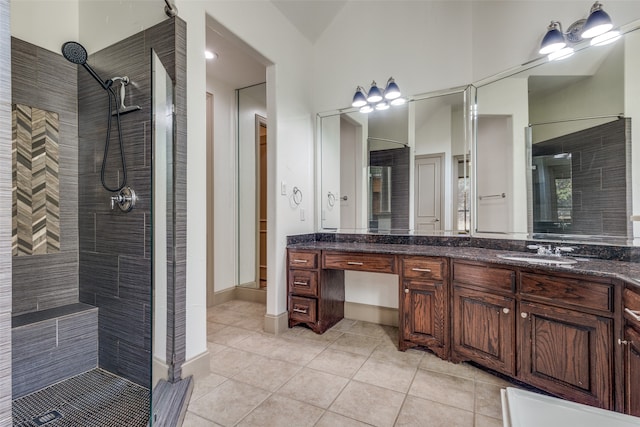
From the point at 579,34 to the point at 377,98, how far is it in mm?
1447

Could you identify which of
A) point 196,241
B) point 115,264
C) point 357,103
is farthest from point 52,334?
point 357,103

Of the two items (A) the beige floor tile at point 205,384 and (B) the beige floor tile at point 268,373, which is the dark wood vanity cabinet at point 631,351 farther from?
(A) the beige floor tile at point 205,384

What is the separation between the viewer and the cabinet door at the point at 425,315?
2.17m

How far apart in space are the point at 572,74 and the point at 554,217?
38.3 inches

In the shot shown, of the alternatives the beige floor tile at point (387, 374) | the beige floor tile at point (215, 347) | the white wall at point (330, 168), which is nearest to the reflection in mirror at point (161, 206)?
the beige floor tile at point (215, 347)

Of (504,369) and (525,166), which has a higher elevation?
(525,166)

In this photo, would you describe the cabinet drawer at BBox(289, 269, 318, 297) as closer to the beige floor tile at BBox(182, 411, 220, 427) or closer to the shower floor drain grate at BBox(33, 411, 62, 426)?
the beige floor tile at BBox(182, 411, 220, 427)

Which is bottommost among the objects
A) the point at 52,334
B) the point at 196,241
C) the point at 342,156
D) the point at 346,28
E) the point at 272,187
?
the point at 52,334

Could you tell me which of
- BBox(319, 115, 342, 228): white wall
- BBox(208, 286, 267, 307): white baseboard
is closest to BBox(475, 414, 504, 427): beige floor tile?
BBox(319, 115, 342, 228): white wall

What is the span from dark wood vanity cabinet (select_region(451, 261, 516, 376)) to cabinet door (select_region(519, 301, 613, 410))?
0.26 ft

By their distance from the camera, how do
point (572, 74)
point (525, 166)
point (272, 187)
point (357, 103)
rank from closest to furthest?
point (572, 74)
point (525, 166)
point (272, 187)
point (357, 103)

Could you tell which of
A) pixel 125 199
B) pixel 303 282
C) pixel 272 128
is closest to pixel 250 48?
pixel 272 128

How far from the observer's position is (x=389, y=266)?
2367 millimetres

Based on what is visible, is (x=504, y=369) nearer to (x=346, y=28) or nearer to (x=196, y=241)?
(x=196, y=241)
